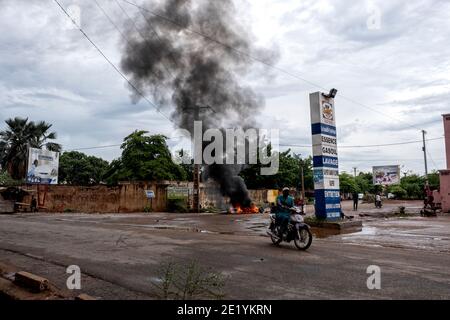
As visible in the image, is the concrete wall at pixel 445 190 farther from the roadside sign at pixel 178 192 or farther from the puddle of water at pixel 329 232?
the roadside sign at pixel 178 192

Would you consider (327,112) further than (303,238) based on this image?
Yes

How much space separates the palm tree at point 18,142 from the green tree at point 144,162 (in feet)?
27.9

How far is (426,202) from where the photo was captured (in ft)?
80.4

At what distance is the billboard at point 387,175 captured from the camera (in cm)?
6047

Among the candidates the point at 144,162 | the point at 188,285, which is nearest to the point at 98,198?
the point at 144,162

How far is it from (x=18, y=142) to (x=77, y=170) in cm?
2074

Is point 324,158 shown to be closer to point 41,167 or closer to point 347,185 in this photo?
point 41,167

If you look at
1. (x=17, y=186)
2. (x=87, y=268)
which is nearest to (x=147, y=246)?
(x=87, y=268)

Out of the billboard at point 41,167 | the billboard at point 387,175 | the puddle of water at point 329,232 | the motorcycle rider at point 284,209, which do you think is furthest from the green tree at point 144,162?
the billboard at point 387,175

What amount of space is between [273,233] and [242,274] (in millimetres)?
3916

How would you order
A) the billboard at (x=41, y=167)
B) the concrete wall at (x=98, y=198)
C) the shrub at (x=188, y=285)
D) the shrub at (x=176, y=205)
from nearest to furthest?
1. the shrub at (x=188, y=285)
2. the concrete wall at (x=98, y=198)
3. the shrub at (x=176, y=205)
4. the billboard at (x=41, y=167)

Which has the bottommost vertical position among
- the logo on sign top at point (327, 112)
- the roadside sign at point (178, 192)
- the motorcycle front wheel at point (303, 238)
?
the motorcycle front wheel at point (303, 238)

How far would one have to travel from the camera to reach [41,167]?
34219 mm

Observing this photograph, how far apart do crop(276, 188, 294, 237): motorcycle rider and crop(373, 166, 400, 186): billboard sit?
5625cm
